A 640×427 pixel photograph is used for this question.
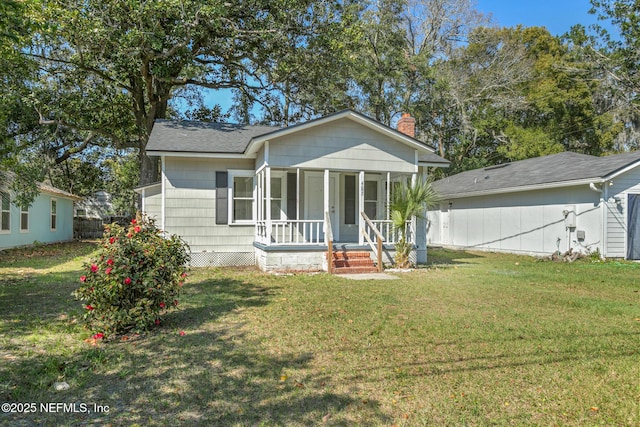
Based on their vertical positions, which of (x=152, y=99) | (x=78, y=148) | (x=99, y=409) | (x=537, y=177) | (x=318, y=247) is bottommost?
(x=99, y=409)

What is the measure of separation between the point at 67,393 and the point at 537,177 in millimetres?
15975

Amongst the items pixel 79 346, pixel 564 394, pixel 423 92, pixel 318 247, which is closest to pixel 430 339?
pixel 564 394

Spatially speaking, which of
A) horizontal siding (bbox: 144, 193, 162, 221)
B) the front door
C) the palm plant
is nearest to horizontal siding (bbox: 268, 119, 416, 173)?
the palm plant

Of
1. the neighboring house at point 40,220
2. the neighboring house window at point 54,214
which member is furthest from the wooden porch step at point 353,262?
the neighboring house window at point 54,214

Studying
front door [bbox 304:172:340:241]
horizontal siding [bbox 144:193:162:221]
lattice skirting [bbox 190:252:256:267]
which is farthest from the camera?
front door [bbox 304:172:340:241]

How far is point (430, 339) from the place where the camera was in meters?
4.86

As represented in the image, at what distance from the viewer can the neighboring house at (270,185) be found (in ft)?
34.7

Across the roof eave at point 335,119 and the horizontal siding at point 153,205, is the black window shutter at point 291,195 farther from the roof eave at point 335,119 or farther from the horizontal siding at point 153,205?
the horizontal siding at point 153,205

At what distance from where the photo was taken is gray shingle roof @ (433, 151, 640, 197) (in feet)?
43.5

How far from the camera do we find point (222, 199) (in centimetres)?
1162

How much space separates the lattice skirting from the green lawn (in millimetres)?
3944

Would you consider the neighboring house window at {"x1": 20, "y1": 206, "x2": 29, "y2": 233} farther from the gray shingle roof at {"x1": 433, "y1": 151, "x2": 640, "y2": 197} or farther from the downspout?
the downspout

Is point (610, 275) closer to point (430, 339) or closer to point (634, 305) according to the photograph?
point (634, 305)

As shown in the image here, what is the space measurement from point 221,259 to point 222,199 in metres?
1.73
